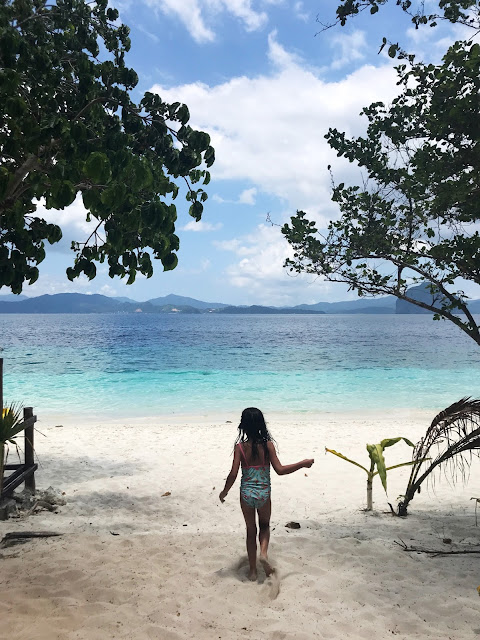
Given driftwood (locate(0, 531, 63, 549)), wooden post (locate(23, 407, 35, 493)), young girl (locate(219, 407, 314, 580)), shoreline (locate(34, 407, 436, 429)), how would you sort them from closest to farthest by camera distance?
young girl (locate(219, 407, 314, 580))
driftwood (locate(0, 531, 63, 549))
wooden post (locate(23, 407, 35, 493))
shoreline (locate(34, 407, 436, 429))

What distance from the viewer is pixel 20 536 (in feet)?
18.6

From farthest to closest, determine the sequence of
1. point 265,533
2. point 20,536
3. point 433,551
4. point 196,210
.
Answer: point 196,210
point 20,536
point 433,551
point 265,533

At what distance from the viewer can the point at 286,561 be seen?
5.05 metres

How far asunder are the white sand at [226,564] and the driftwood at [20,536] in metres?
0.20

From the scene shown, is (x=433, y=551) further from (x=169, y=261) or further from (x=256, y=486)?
(x=169, y=261)

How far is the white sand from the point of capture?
387 centimetres

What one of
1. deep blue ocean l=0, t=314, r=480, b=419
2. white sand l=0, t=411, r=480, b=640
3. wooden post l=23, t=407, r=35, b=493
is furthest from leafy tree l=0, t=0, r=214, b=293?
deep blue ocean l=0, t=314, r=480, b=419

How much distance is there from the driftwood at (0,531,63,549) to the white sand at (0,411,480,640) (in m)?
0.20

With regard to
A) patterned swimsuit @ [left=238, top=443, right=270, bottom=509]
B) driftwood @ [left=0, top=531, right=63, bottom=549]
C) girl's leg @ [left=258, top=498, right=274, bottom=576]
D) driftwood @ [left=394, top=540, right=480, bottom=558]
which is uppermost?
patterned swimsuit @ [left=238, top=443, right=270, bottom=509]

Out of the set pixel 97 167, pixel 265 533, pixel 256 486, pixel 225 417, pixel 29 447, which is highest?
pixel 97 167

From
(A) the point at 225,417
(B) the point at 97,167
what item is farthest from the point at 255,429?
(A) the point at 225,417

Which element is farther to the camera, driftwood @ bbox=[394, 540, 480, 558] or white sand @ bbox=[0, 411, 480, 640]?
driftwood @ bbox=[394, 540, 480, 558]

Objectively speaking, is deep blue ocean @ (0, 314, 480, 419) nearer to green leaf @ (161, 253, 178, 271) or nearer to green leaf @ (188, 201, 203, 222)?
green leaf @ (161, 253, 178, 271)

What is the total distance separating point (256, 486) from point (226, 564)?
1063 mm
